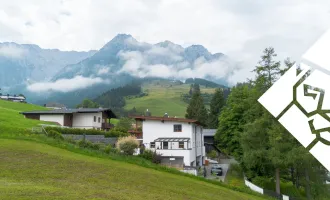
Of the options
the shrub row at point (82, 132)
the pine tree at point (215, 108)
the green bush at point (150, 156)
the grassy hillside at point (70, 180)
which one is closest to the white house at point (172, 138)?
the shrub row at point (82, 132)

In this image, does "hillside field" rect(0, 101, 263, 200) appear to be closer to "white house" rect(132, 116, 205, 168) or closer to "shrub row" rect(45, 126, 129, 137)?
"shrub row" rect(45, 126, 129, 137)

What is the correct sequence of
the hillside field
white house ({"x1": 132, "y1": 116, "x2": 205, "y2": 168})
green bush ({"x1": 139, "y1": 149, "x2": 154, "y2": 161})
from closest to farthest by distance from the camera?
1. the hillside field
2. green bush ({"x1": 139, "y1": 149, "x2": 154, "y2": 161})
3. white house ({"x1": 132, "y1": 116, "x2": 205, "y2": 168})

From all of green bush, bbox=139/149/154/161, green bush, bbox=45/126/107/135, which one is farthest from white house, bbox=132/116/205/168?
green bush, bbox=45/126/107/135

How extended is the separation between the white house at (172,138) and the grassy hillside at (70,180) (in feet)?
59.5

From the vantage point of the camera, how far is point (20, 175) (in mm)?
16234

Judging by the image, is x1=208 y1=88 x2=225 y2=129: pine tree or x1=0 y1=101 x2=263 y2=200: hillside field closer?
x1=0 y1=101 x2=263 y2=200: hillside field

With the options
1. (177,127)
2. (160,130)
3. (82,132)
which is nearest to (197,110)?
(177,127)

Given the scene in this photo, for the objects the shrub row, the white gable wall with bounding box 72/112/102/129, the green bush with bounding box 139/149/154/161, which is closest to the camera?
the green bush with bounding box 139/149/154/161

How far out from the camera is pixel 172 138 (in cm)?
4241

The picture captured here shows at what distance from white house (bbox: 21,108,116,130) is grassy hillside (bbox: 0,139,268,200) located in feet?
78.9

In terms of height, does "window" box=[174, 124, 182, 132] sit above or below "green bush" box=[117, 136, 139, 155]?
above

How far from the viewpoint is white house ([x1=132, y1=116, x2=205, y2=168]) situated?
1576 inches

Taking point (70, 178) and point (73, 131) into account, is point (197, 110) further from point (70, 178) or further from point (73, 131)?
point (70, 178)
